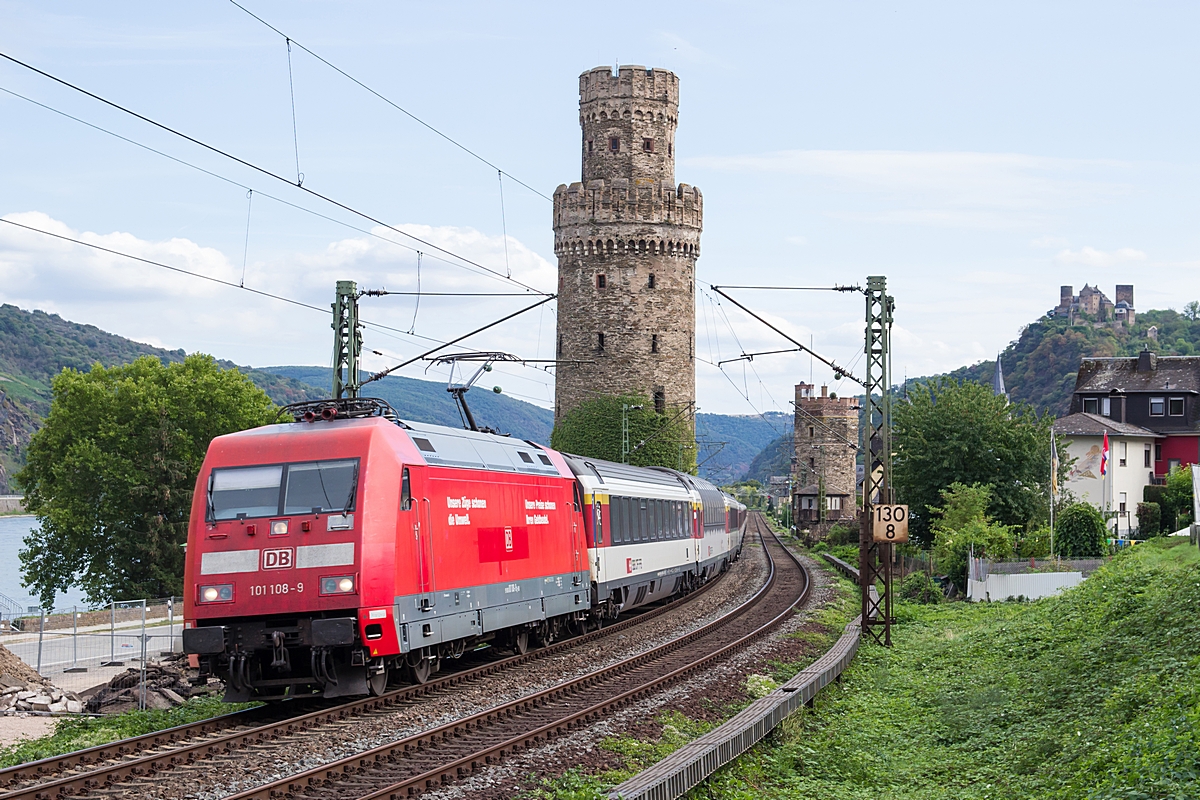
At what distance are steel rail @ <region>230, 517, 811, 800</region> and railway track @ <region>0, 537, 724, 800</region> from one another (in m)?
1.50

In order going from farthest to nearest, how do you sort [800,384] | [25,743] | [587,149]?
[800,384] < [587,149] < [25,743]

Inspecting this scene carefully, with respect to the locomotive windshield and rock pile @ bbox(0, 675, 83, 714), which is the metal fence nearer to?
rock pile @ bbox(0, 675, 83, 714)

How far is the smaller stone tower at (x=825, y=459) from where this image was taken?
97.1 metres

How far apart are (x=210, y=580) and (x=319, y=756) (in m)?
3.63

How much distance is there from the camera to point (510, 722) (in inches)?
592

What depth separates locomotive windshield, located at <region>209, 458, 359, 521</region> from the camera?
15461mm

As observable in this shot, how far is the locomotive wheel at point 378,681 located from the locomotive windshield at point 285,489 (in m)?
2.23

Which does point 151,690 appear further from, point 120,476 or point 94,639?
point 120,476

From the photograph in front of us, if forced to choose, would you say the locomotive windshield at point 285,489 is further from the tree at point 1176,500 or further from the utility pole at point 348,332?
the tree at point 1176,500

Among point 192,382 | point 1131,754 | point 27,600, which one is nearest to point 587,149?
point 192,382

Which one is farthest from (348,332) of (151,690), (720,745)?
(720,745)

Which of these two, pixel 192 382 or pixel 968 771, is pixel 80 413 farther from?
pixel 968 771

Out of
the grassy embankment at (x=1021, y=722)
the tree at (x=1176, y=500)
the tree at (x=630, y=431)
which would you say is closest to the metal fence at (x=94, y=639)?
the grassy embankment at (x=1021, y=722)

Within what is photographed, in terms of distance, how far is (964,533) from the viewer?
1502 inches
